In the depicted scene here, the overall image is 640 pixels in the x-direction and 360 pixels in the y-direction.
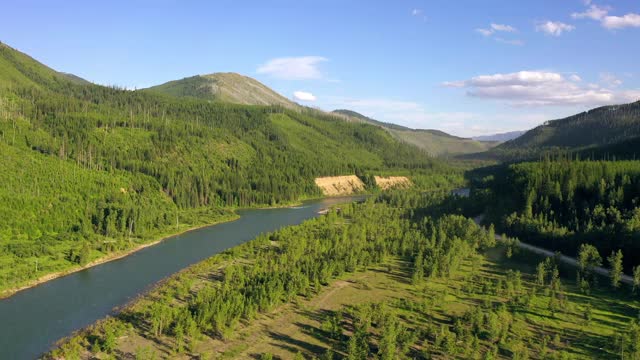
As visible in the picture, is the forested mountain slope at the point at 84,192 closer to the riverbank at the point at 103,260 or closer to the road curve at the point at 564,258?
the riverbank at the point at 103,260

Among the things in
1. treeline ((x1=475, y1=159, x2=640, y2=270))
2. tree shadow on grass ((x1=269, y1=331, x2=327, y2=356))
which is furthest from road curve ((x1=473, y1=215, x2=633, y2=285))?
tree shadow on grass ((x1=269, y1=331, x2=327, y2=356))

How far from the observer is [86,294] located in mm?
82125

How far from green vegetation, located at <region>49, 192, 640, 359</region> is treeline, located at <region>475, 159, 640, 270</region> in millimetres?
12019

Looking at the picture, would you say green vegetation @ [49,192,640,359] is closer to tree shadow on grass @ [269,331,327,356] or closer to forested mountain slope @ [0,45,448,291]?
tree shadow on grass @ [269,331,327,356]

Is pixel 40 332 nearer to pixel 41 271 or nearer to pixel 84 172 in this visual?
pixel 41 271

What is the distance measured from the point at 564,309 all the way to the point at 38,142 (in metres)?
152

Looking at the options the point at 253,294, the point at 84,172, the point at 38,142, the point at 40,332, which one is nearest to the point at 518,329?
the point at 253,294

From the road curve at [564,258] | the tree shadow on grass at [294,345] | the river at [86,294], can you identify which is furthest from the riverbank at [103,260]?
the road curve at [564,258]

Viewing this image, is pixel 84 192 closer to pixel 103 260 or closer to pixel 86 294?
pixel 103 260

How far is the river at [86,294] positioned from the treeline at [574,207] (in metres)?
72.5

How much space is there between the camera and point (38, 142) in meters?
157

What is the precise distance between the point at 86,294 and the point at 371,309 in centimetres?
4670

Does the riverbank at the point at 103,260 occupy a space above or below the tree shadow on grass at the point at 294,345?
above

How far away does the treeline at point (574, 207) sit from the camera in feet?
332
